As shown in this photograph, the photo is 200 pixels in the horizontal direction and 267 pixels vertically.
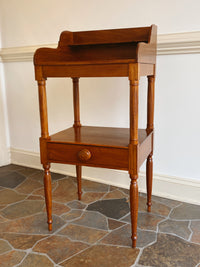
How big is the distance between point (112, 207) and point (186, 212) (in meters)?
0.43

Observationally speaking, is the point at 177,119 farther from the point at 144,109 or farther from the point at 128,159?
the point at 128,159

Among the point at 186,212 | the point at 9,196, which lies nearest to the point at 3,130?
the point at 9,196

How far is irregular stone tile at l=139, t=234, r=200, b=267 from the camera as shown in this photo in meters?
1.21

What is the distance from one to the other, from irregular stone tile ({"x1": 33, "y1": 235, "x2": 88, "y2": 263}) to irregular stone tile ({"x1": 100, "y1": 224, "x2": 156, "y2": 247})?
5.1 inches

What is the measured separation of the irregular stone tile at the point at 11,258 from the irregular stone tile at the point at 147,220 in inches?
22.7

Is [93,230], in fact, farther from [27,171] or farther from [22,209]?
[27,171]

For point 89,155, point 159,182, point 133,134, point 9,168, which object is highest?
point 133,134

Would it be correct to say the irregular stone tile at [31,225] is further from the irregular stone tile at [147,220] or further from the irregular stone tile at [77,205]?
the irregular stone tile at [147,220]

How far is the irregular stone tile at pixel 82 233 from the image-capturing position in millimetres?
1388

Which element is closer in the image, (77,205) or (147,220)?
(147,220)

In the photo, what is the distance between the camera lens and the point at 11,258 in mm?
1253

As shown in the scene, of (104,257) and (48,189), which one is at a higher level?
(48,189)

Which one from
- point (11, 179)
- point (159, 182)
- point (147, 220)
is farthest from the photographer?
point (11, 179)

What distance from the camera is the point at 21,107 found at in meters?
2.41
